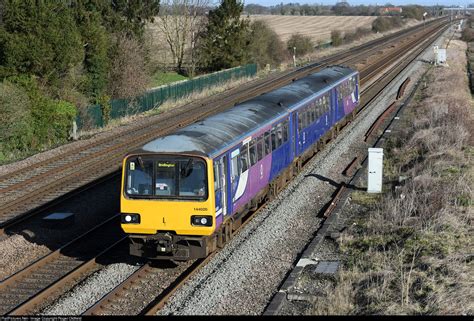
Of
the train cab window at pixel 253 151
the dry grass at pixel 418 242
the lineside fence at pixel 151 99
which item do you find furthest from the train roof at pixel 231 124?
the lineside fence at pixel 151 99

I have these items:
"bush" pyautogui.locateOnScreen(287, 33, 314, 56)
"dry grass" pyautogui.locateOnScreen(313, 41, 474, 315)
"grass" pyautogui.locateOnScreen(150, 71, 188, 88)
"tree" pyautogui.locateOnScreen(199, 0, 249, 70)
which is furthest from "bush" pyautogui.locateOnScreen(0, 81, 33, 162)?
"bush" pyautogui.locateOnScreen(287, 33, 314, 56)

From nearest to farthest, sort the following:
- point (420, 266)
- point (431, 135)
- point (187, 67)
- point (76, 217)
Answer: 1. point (420, 266)
2. point (76, 217)
3. point (431, 135)
4. point (187, 67)

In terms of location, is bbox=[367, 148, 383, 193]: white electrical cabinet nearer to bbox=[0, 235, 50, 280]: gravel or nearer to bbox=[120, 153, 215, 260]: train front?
bbox=[120, 153, 215, 260]: train front

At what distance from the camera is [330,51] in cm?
7712

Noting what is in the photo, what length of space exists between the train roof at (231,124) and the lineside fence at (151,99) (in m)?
12.8

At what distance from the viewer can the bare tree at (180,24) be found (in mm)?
57688

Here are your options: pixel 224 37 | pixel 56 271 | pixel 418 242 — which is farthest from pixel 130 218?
pixel 224 37

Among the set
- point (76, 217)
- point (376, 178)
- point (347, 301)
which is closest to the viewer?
point (347, 301)

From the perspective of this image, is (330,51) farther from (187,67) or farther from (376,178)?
(376,178)

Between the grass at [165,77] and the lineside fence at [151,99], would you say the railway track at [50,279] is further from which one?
the grass at [165,77]

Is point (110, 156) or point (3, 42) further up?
point (3, 42)

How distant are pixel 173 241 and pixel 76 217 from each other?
5344mm

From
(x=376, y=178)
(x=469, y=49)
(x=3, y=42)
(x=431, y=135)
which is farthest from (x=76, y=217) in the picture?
(x=469, y=49)

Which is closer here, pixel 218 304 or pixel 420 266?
pixel 218 304
